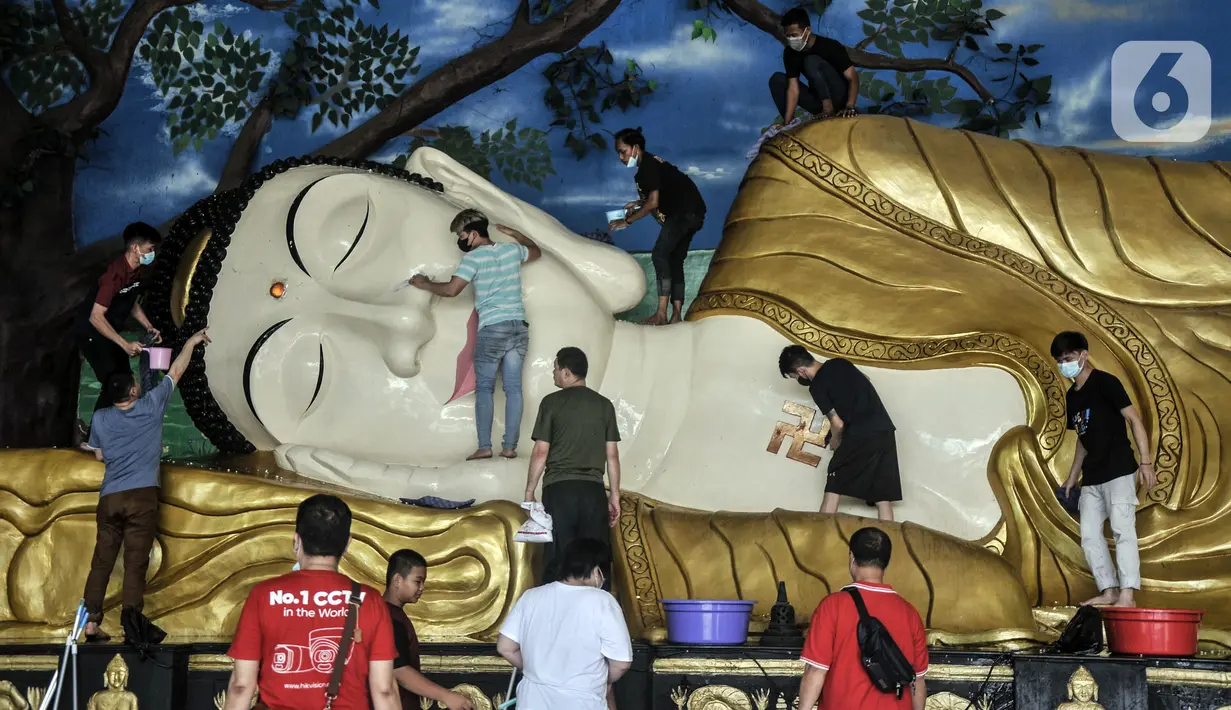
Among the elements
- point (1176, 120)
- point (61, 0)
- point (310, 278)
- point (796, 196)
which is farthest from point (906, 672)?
point (61, 0)

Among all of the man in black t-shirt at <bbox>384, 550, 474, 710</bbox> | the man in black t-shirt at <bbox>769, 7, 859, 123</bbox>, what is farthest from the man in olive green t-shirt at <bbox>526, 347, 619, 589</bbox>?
the man in black t-shirt at <bbox>769, 7, 859, 123</bbox>

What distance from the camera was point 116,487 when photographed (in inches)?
257

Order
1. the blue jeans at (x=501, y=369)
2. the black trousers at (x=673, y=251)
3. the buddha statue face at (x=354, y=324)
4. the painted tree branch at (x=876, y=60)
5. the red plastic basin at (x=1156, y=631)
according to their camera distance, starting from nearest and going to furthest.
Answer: the red plastic basin at (x=1156, y=631), the blue jeans at (x=501, y=369), the buddha statue face at (x=354, y=324), the black trousers at (x=673, y=251), the painted tree branch at (x=876, y=60)

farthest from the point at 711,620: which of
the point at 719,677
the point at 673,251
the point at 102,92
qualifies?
the point at 102,92

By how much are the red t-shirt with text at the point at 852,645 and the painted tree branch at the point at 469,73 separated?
20.3 feet

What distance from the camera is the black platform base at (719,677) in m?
5.77

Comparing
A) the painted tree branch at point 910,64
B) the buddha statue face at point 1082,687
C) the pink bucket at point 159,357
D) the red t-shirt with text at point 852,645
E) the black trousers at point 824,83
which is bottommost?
the buddha statue face at point 1082,687

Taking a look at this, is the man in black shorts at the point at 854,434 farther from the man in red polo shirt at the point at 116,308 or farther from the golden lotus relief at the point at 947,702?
the man in red polo shirt at the point at 116,308

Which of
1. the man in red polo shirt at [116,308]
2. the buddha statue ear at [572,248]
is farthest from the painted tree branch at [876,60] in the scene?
the man in red polo shirt at [116,308]

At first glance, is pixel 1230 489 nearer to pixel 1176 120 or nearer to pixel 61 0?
pixel 1176 120

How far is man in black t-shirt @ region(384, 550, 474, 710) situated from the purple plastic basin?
1.40 m

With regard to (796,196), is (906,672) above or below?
below

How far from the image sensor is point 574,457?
6.45 metres

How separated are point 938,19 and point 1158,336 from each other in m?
3.40
